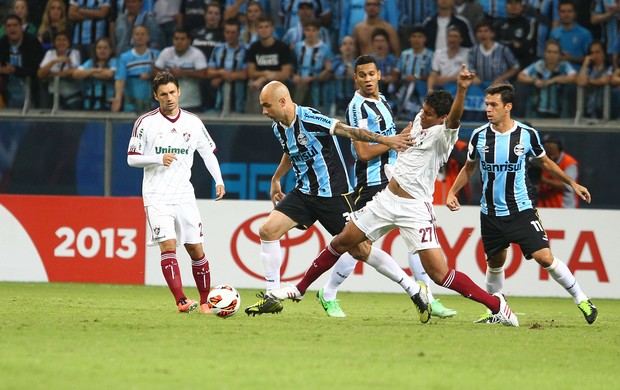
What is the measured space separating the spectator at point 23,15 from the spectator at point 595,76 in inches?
340

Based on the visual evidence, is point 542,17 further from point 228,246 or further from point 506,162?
point 506,162

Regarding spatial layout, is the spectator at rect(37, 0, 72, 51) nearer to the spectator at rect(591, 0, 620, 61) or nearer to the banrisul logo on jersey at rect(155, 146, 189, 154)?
the spectator at rect(591, 0, 620, 61)

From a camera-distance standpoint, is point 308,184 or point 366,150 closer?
point 366,150

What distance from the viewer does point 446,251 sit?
14656mm

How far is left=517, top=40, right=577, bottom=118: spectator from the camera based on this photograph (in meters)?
15.7

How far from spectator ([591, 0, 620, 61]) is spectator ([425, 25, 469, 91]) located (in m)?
1.99

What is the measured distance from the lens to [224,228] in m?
15.1

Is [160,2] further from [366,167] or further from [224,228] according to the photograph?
[366,167]

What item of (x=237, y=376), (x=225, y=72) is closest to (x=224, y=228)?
(x=225, y=72)

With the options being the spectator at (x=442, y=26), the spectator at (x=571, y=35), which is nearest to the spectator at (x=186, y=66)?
the spectator at (x=442, y=26)

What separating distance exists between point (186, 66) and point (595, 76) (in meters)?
5.93

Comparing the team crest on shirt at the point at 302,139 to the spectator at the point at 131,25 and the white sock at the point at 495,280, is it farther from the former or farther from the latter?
the spectator at the point at 131,25

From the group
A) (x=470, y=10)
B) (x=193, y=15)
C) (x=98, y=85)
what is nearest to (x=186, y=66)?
(x=193, y=15)

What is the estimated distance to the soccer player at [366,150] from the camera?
394 inches
